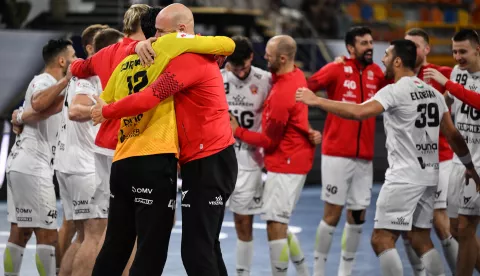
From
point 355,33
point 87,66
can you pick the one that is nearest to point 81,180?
point 87,66

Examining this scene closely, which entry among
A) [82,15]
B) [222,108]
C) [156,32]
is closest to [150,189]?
[222,108]

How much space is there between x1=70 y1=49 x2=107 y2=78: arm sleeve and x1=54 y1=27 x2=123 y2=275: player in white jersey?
473mm

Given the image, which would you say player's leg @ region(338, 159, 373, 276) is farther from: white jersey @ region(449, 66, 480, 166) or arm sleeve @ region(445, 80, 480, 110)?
arm sleeve @ region(445, 80, 480, 110)

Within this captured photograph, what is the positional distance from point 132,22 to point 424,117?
8.19ft

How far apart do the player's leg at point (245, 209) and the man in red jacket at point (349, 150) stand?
0.76 m

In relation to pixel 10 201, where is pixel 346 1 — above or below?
above

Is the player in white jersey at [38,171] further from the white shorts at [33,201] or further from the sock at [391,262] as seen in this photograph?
the sock at [391,262]

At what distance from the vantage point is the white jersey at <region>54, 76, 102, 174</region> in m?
7.04

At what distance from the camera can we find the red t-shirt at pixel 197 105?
17.0 ft

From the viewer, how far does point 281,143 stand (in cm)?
772

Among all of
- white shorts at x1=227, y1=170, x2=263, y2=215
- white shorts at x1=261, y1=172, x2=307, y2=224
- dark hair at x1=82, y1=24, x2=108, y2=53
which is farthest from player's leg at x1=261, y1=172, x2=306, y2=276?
dark hair at x1=82, y1=24, x2=108, y2=53

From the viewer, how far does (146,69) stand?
5.30 metres

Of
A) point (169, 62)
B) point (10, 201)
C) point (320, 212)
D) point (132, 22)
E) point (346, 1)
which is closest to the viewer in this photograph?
point (169, 62)

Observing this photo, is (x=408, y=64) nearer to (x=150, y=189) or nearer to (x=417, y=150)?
(x=417, y=150)
